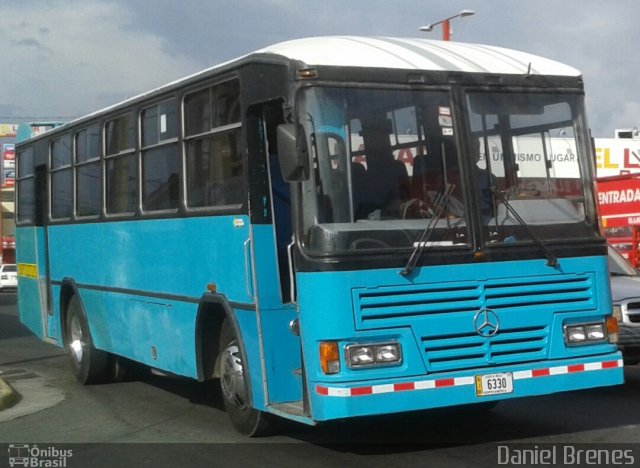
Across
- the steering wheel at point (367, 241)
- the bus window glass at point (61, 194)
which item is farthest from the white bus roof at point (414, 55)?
the bus window glass at point (61, 194)

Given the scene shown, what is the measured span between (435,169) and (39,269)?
8.45 m

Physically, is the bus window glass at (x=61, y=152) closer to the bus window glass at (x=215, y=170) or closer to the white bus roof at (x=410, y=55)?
the bus window glass at (x=215, y=170)

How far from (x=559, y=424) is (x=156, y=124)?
15.6ft

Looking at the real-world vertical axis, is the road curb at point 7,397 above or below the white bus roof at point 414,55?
below

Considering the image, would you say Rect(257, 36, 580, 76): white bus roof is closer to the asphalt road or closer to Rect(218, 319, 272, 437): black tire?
Rect(218, 319, 272, 437): black tire

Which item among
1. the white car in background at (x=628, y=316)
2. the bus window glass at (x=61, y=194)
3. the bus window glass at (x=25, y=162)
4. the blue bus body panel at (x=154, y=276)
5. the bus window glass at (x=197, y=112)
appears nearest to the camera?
the blue bus body panel at (x=154, y=276)

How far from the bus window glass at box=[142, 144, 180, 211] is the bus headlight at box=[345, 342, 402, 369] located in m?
3.08

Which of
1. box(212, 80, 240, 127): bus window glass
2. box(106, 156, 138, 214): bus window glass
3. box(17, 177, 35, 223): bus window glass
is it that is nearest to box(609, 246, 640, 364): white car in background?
box(212, 80, 240, 127): bus window glass

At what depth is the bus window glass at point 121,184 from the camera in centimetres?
1077

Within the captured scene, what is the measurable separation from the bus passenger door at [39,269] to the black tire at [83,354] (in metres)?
0.57

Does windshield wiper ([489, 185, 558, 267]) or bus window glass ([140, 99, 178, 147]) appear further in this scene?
bus window glass ([140, 99, 178, 147])

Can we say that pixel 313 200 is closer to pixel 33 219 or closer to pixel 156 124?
pixel 156 124

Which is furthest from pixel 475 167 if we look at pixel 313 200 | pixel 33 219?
pixel 33 219

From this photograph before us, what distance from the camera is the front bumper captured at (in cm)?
711
